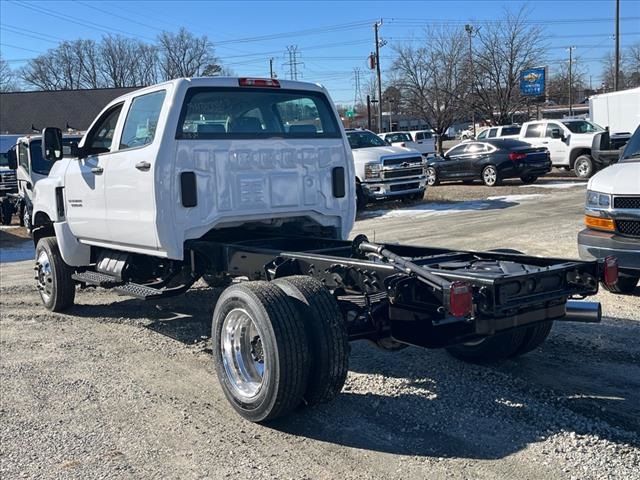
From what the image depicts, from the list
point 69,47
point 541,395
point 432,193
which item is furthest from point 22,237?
point 69,47

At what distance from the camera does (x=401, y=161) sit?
58.9 feet

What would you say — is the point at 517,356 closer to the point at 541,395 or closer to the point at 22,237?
the point at 541,395

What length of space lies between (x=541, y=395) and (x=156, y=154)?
11.4 feet

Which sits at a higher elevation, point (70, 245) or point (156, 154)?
point (156, 154)

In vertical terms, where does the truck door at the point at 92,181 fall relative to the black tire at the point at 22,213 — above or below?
above

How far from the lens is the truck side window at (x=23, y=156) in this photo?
15.9m

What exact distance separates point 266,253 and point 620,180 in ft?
13.3

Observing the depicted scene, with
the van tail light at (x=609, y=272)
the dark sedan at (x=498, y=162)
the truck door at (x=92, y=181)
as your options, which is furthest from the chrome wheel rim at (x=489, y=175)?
the van tail light at (x=609, y=272)

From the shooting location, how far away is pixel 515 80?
134ft

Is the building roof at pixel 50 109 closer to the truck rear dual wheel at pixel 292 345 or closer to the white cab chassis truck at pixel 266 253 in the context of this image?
the white cab chassis truck at pixel 266 253

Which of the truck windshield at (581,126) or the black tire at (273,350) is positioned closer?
the black tire at (273,350)

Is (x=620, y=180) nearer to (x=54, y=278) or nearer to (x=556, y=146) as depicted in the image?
(x=54, y=278)

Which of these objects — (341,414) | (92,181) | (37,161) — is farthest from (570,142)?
(341,414)

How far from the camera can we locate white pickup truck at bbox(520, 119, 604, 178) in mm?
24188
